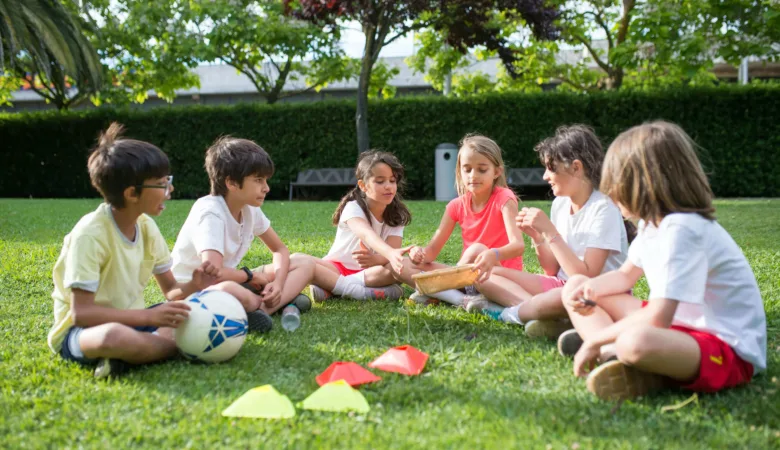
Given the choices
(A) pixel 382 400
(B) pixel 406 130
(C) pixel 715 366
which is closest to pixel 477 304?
(A) pixel 382 400

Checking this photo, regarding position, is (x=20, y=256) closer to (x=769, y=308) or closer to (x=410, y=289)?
(x=410, y=289)

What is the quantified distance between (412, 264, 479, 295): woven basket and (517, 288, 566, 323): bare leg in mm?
334

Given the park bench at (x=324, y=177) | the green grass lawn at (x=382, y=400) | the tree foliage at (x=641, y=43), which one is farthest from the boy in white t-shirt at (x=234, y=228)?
the park bench at (x=324, y=177)

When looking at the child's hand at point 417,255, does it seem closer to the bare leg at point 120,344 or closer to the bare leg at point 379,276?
the bare leg at point 379,276

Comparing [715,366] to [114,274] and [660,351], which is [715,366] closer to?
[660,351]

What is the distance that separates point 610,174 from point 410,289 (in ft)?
8.27

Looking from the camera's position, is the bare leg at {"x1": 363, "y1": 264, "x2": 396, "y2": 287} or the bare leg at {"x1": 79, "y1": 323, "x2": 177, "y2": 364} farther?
the bare leg at {"x1": 363, "y1": 264, "x2": 396, "y2": 287}

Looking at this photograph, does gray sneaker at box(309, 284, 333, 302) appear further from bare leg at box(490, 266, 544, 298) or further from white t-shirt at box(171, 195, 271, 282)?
bare leg at box(490, 266, 544, 298)

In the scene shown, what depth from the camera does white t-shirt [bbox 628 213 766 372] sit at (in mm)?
2381

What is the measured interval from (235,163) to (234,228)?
41 centimetres

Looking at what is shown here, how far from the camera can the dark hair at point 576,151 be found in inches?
147

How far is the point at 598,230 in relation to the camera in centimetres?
364

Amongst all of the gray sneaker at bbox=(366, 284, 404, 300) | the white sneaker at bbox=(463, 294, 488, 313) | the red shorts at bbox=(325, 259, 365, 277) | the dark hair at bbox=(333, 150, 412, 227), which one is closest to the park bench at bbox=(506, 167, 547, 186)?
the dark hair at bbox=(333, 150, 412, 227)

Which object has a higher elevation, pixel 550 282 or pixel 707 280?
pixel 707 280
